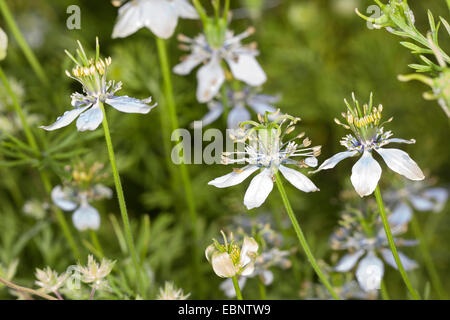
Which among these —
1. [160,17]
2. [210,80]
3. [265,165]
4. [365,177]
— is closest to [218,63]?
[210,80]

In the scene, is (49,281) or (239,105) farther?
(239,105)

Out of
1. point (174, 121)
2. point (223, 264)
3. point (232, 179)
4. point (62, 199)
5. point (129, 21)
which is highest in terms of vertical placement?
point (129, 21)

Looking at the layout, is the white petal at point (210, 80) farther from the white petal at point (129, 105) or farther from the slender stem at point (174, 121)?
the white petal at point (129, 105)

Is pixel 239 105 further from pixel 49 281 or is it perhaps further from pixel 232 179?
pixel 49 281

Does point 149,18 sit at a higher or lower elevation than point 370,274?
higher

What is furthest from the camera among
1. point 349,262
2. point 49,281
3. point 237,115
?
point 237,115

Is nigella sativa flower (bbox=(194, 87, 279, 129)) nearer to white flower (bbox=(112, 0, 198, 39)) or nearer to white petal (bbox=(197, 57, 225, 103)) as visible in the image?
white petal (bbox=(197, 57, 225, 103))
